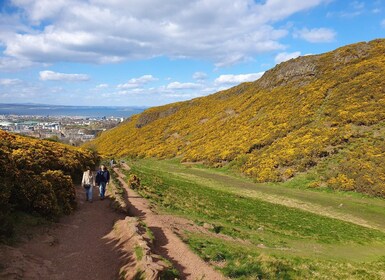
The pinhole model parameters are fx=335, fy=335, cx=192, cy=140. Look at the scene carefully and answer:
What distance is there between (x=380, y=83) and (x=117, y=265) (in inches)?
2349

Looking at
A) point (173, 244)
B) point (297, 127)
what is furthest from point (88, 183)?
point (297, 127)

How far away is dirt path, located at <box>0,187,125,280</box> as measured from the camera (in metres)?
12.0

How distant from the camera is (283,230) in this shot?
80.6 ft

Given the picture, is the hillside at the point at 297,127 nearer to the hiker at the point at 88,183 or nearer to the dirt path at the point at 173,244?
the dirt path at the point at 173,244

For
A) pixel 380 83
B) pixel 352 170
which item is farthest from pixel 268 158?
pixel 380 83

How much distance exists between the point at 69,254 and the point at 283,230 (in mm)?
15957

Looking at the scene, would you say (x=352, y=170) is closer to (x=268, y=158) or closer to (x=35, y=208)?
(x=268, y=158)

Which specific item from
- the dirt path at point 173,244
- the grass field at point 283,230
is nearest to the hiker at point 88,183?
the dirt path at point 173,244

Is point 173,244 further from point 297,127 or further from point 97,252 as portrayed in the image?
point 297,127

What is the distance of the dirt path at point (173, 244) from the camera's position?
12977mm

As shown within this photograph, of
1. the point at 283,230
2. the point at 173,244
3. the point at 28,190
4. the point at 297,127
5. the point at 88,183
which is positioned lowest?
the point at 283,230

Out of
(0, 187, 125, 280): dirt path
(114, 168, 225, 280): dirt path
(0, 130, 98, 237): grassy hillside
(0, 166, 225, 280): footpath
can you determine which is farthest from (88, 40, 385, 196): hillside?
(0, 187, 125, 280): dirt path

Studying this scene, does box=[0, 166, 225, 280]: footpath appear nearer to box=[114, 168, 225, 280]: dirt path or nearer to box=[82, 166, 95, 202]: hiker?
box=[114, 168, 225, 280]: dirt path

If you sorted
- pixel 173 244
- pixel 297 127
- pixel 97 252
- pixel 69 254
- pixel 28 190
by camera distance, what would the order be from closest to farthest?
pixel 69 254, pixel 97 252, pixel 173 244, pixel 28 190, pixel 297 127
